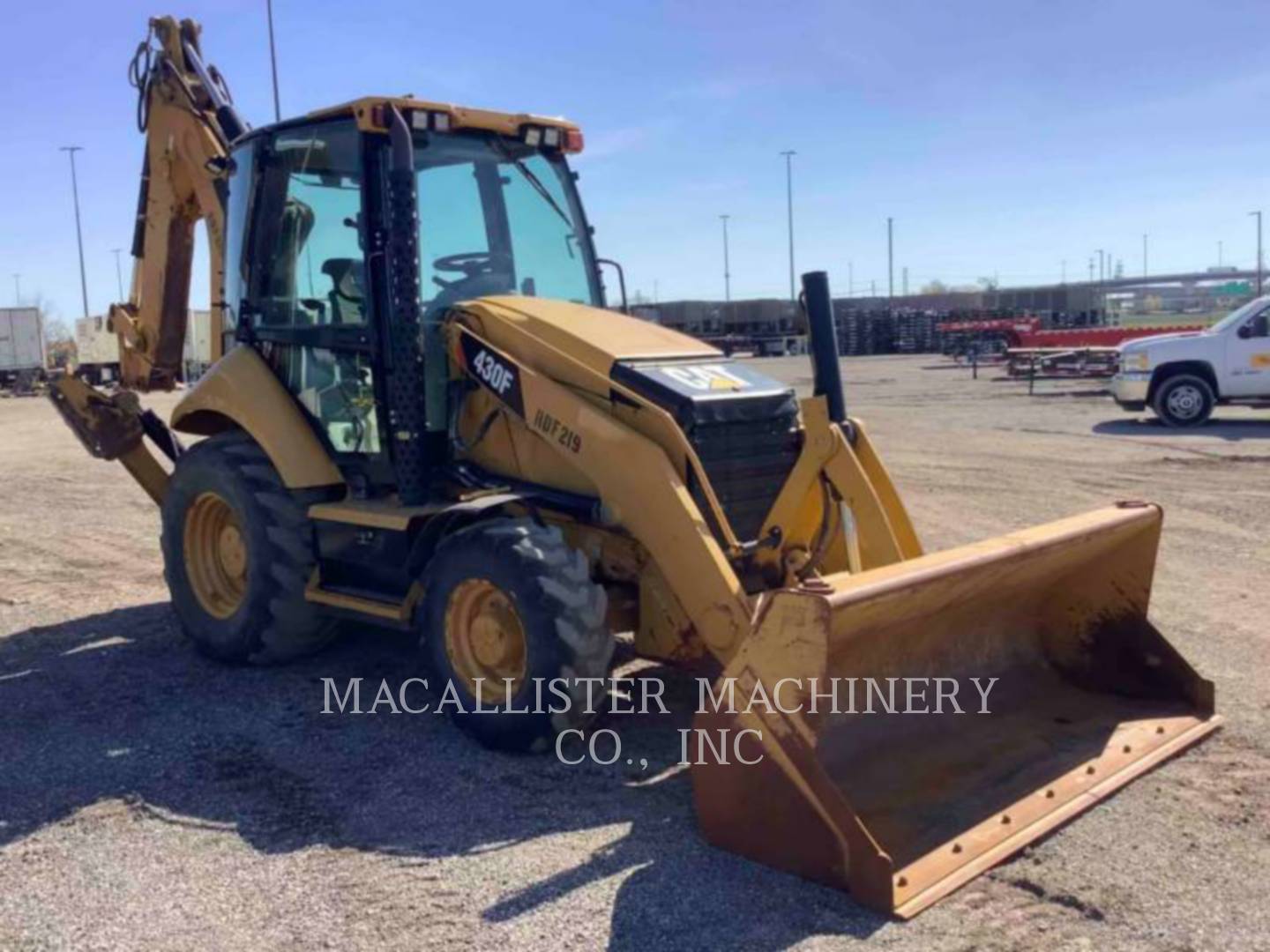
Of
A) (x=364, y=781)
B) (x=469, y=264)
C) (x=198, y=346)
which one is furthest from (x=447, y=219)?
(x=198, y=346)

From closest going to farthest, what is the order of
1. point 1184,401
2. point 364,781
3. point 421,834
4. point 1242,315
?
point 421,834 → point 364,781 → point 1242,315 → point 1184,401

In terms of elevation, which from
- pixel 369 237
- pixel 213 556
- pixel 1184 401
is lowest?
pixel 1184 401

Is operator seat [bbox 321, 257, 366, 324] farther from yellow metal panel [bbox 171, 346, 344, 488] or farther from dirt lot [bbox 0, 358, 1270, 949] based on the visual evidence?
dirt lot [bbox 0, 358, 1270, 949]

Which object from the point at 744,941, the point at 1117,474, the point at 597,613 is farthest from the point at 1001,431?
the point at 744,941

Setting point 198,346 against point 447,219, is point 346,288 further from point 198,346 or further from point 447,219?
point 198,346

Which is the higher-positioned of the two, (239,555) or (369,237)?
(369,237)

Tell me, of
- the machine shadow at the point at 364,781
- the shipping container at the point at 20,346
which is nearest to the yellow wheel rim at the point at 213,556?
the machine shadow at the point at 364,781

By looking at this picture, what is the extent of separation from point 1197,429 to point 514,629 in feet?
49.7

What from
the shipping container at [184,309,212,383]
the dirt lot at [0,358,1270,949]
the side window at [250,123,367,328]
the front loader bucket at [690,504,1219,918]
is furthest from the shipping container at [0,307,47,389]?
the front loader bucket at [690,504,1219,918]

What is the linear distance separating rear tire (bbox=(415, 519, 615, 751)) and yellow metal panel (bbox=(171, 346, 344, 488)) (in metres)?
1.27

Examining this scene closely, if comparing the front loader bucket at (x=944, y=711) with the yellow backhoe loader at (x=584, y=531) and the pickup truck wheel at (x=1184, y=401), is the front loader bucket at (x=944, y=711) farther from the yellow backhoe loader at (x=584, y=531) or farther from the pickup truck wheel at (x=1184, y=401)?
the pickup truck wheel at (x=1184, y=401)

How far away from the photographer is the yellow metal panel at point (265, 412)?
20.7 ft

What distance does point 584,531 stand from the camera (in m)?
5.54

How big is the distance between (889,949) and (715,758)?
0.86 meters
